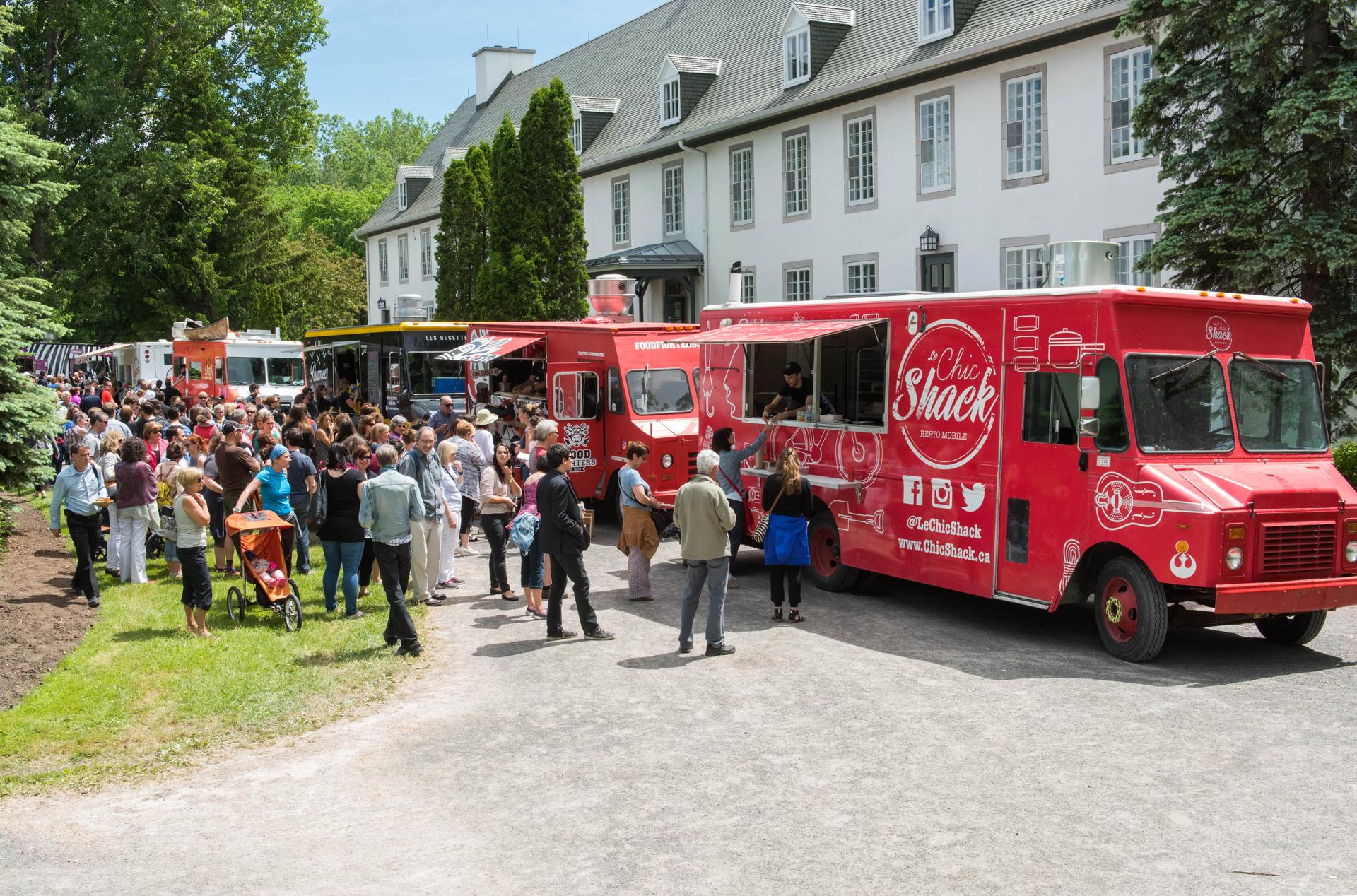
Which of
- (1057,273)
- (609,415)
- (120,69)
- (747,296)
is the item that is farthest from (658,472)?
(120,69)

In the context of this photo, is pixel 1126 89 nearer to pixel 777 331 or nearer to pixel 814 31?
pixel 814 31

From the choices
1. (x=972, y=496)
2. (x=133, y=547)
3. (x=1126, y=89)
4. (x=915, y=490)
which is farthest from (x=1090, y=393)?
(x=1126, y=89)

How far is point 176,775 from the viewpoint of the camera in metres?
7.85

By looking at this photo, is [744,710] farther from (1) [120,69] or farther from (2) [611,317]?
(1) [120,69]

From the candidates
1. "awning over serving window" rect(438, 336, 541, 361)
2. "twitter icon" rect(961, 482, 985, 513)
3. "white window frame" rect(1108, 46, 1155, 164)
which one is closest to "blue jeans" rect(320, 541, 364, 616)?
"twitter icon" rect(961, 482, 985, 513)

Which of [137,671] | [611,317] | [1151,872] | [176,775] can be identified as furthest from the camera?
[611,317]

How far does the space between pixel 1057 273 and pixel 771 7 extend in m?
24.8

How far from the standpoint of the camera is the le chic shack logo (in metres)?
11.1

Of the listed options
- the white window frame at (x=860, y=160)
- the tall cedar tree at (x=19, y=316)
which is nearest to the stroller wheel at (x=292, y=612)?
the tall cedar tree at (x=19, y=316)

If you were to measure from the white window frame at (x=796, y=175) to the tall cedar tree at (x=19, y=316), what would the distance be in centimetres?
1821

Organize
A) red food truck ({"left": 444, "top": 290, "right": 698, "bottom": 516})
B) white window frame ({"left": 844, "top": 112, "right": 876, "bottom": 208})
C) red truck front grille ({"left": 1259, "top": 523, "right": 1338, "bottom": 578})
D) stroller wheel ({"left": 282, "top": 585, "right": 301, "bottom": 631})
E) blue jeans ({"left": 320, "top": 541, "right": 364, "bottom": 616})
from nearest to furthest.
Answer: red truck front grille ({"left": 1259, "top": 523, "right": 1338, "bottom": 578}) → stroller wheel ({"left": 282, "top": 585, "right": 301, "bottom": 631}) → blue jeans ({"left": 320, "top": 541, "right": 364, "bottom": 616}) → red food truck ({"left": 444, "top": 290, "right": 698, "bottom": 516}) → white window frame ({"left": 844, "top": 112, "right": 876, "bottom": 208})

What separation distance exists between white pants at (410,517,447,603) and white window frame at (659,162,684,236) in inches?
869

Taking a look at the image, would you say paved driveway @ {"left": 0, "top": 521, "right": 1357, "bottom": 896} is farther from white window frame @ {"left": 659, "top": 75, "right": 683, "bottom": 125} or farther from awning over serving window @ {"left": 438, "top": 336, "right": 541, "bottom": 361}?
white window frame @ {"left": 659, "top": 75, "right": 683, "bottom": 125}

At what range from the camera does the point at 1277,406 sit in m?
10.4
